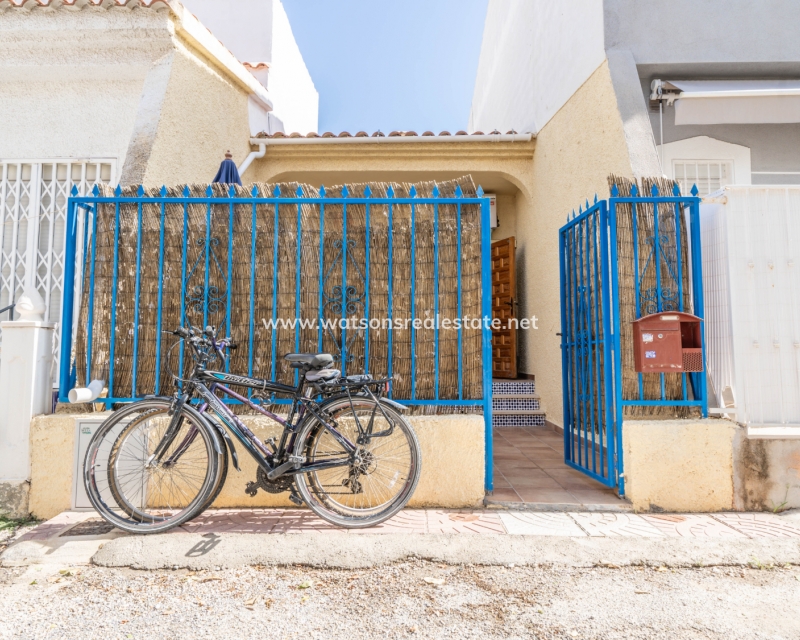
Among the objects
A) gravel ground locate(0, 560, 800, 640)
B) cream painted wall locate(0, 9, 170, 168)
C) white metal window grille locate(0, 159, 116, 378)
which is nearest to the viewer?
gravel ground locate(0, 560, 800, 640)

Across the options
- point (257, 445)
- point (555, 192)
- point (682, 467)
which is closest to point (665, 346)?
point (682, 467)

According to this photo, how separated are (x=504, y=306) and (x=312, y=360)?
5.33 metres

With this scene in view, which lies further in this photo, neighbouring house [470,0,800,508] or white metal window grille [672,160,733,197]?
white metal window grille [672,160,733,197]

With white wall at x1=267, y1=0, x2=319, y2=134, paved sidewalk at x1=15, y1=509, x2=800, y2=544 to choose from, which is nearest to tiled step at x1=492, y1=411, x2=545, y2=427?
paved sidewalk at x1=15, y1=509, x2=800, y2=544

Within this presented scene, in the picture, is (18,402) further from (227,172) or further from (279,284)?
(227,172)

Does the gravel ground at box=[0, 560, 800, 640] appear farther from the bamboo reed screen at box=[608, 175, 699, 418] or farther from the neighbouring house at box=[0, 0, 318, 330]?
the neighbouring house at box=[0, 0, 318, 330]

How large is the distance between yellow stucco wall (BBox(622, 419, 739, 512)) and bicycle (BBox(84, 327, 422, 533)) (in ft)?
4.89

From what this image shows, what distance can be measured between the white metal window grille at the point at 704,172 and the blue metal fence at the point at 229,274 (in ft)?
12.8

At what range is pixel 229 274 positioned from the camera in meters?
3.40

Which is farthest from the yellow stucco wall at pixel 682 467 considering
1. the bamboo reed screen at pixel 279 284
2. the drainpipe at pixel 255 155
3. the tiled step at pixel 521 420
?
the drainpipe at pixel 255 155

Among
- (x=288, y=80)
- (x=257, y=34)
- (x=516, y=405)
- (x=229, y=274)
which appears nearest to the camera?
(x=229, y=274)

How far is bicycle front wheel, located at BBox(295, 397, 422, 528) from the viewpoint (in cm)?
297

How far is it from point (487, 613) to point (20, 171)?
572cm

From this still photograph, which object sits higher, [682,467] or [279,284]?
[279,284]
